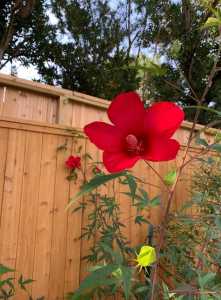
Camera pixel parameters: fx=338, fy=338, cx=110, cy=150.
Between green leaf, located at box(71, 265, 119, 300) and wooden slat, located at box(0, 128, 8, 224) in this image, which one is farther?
wooden slat, located at box(0, 128, 8, 224)

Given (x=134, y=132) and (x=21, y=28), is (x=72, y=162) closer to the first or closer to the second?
(x=134, y=132)

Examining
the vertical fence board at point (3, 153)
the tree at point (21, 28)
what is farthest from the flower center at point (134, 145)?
the tree at point (21, 28)

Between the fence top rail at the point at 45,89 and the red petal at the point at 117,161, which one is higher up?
the fence top rail at the point at 45,89

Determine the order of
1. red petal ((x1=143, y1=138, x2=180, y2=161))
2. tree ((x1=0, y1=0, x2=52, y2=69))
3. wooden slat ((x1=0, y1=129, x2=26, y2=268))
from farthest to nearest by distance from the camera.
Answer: tree ((x1=0, y1=0, x2=52, y2=69)) < wooden slat ((x1=0, y1=129, x2=26, y2=268)) < red petal ((x1=143, y1=138, x2=180, y2=161))

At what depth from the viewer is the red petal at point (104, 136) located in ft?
1.58

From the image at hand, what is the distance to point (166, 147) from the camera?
46cm

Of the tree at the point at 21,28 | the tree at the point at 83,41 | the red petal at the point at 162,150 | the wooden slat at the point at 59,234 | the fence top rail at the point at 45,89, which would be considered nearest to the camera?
the red petal at the point at 162,150

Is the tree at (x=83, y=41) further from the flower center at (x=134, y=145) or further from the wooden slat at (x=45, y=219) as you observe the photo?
the flower center at (x=134, y=145)

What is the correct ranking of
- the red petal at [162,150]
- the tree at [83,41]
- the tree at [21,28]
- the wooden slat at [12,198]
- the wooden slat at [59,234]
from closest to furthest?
the red petal at [162,150] < the wooden slat at [12,198] < the wooden slat at [59,234] < the tree at [21,28] < the tree at [83,41]

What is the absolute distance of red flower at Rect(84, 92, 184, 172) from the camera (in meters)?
0.46

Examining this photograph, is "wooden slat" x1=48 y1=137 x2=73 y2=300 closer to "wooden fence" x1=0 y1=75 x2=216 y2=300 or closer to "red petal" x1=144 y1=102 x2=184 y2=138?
"wooden fence" x1=0 y1=75 x2=216 y2=300

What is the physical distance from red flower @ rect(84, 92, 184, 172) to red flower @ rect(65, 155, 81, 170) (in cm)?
141

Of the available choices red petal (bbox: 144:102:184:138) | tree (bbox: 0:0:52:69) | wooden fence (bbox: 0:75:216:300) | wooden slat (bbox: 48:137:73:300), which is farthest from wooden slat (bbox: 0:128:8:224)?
tree (bbox: 0:0:52:69)

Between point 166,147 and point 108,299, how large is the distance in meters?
1.74
